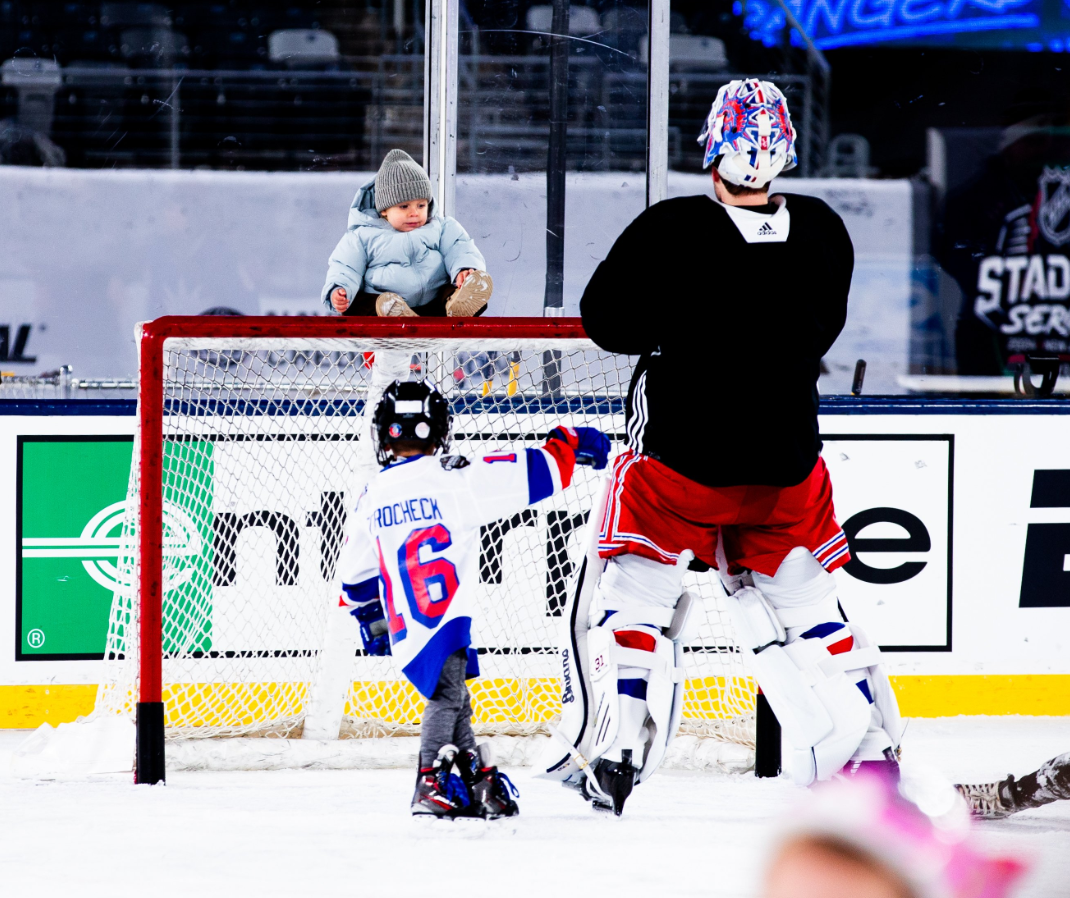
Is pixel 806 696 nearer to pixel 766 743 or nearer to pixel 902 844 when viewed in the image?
pixel 766 743

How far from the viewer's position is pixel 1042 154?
14.0ft

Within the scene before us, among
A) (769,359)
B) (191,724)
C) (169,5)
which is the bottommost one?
(191,724)

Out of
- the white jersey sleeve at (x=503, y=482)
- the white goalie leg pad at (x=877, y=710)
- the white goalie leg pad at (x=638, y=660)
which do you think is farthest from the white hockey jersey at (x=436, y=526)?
the white goalie leg pad at (x=877, y=710)

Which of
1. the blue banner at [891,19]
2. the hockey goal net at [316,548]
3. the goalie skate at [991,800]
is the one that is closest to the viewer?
the goalie skate at [991,800]

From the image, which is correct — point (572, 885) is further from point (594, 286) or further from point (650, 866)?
point (594, 286)

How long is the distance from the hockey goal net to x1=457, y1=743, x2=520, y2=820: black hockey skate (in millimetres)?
746

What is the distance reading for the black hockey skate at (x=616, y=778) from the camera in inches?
84.0

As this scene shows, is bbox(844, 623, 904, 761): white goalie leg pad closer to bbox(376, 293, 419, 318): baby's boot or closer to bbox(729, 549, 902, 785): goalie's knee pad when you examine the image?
bbox(729, 549, 902, 785): goalie's knee pad

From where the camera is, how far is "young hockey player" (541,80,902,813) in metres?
2.01

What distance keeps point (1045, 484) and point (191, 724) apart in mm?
2214

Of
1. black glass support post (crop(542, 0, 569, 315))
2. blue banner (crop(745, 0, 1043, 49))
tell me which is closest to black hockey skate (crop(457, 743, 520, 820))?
black glass support post (crop(542, 0, 569, 315))

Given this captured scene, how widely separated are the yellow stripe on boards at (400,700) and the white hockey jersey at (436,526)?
0.90 metres

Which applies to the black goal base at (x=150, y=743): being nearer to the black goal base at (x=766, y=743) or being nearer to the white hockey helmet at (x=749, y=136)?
the black goal base at (x=766, y=743)

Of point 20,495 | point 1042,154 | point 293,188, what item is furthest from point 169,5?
point 1042,154
